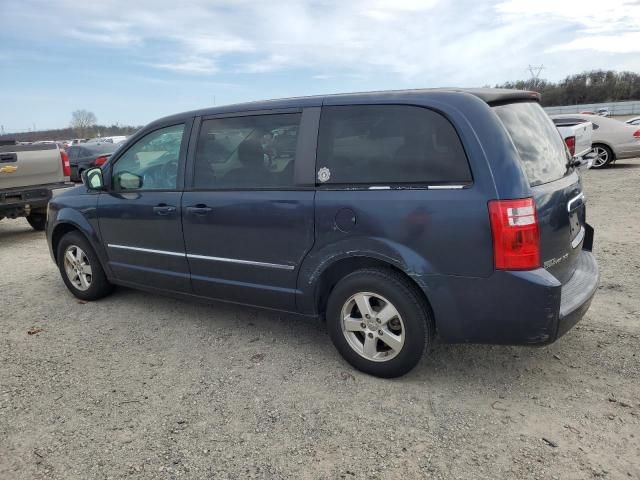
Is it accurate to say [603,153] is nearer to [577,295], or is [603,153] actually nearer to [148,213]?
[577,295]

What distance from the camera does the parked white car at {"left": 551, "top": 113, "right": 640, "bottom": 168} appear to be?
13.0 meters

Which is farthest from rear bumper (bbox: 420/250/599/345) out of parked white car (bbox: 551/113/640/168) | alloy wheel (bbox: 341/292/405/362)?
parked white car (bbox: 551/113/640/168)

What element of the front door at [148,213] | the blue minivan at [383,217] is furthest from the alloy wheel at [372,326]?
the front door at [148,213]

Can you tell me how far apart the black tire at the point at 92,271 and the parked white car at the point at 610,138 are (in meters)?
11.8

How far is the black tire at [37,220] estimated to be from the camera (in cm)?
918

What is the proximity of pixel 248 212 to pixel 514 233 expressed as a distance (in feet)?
→ 5.83

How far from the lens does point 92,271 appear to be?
488 centimetres

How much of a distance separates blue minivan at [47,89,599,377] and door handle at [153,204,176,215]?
15 millimetres

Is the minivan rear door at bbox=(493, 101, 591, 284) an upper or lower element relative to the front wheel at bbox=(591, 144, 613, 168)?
upper

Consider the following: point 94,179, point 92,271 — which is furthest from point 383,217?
point 92,271

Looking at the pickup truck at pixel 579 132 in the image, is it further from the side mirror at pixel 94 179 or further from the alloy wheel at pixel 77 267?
the alloy wheel at pixel 77 267

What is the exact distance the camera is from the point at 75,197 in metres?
4.91

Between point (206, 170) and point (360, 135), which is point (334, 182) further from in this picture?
point (206, 170)

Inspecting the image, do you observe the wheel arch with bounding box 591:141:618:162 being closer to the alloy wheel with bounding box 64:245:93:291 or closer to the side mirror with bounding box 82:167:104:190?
the side mirror with bounding box 82:167:104:190
